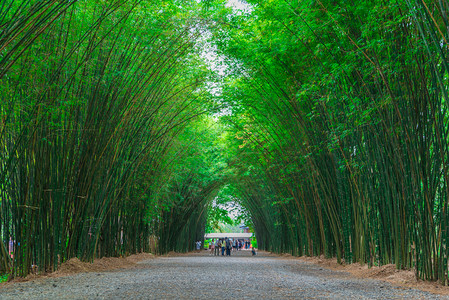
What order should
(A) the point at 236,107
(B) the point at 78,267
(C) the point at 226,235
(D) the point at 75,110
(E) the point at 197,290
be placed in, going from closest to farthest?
(E) the point at 197,290 → (D) the point at 75,110 → (B) the point at 78,267 → (A) the point at 236,107 → (C) the point at 226,235

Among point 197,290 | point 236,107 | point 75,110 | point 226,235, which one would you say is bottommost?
point 226,235

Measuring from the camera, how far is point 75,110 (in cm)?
594

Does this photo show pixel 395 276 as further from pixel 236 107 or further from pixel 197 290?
pixel 236 107

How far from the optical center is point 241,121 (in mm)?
12016

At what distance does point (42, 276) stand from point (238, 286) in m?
2.29

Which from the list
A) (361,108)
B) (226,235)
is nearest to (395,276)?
(361,108)

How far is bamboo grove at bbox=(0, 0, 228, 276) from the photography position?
177 inches

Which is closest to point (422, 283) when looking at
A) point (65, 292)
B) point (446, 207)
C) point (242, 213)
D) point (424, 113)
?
point (446, 207)

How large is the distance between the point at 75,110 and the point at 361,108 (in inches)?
138

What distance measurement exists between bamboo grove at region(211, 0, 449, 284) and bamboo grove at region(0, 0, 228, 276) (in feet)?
4.36

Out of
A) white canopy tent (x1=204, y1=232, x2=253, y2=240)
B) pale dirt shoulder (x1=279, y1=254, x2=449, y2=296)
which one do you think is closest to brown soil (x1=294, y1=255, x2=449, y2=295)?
pale dirt shoulder (x1=279, y1=254, x2=449, y2=296)

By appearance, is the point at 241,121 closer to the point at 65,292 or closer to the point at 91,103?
the point at 91,103

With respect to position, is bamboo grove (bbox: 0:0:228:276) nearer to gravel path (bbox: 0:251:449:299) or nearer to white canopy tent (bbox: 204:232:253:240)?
gravel path (bbox: 0:251:449:299)

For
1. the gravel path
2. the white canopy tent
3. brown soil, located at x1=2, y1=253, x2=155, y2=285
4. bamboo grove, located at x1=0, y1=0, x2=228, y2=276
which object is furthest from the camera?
the white canopy tent
